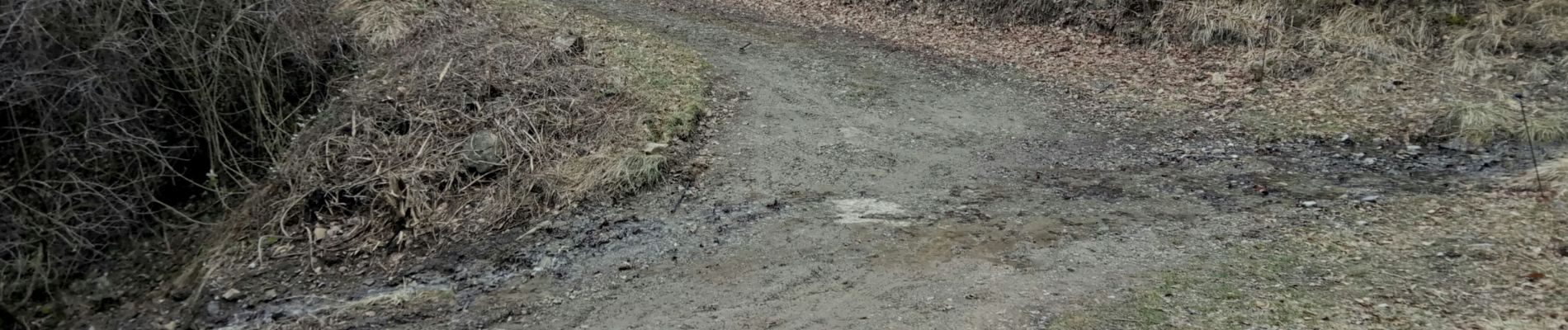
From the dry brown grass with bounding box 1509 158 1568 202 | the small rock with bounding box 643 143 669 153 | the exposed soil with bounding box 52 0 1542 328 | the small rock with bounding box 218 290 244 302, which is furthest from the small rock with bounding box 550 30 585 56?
the dry brown grass with bounding box 1509 158 1568 202

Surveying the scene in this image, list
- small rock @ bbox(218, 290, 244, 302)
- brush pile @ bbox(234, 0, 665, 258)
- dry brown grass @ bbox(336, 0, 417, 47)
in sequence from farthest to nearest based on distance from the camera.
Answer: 1. dry brown grass @ bbox(336, 0, 417, 47)
2. brush pile @ bbox(234, 0, 665, 258)
3. small rock @ bbox(218, 290, 244, 302)

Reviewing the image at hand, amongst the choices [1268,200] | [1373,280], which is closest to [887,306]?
[1373,280]

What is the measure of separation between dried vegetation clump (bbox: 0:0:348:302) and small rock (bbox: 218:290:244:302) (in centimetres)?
125

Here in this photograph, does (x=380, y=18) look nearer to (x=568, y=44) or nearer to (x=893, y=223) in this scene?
(x=568, y=44)

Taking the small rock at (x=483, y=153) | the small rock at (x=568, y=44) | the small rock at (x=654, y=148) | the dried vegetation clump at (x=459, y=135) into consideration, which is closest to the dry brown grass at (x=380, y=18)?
the dried vegetation clump at (x=459, y=135)

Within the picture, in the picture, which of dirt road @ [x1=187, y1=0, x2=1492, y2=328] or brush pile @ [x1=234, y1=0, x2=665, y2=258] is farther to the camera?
brush pile @ [x1=234, y1=0, x2=665, y2=258]

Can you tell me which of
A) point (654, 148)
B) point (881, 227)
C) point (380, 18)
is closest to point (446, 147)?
point (654, 148)

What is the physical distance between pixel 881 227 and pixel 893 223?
93 millimetres

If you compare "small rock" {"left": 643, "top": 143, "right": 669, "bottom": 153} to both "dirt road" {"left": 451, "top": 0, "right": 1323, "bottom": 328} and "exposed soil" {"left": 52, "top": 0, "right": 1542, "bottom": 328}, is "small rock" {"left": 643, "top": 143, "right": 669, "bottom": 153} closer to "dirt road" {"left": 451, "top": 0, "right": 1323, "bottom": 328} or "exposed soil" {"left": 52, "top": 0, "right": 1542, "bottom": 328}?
"exposed soil" {"left": 52, "top": 0, "right": 1542, "bottom": 328}

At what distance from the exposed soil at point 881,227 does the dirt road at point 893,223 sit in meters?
0.02

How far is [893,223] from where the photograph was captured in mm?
5496

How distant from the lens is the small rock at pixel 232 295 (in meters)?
5.66

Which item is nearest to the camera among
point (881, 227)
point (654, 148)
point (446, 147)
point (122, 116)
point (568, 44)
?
point (881, 227)

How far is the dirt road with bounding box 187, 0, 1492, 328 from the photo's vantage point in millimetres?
4633
